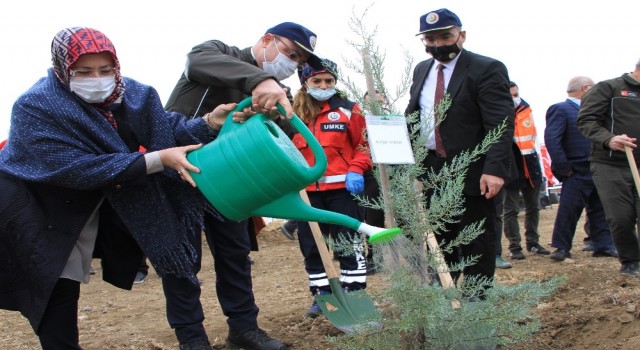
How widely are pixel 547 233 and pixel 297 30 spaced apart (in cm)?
815

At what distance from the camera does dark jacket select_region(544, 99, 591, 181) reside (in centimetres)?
739

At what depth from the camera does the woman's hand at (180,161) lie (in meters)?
2.66

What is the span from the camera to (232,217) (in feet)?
8.78

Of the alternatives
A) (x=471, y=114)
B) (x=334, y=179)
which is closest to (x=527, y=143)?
(x=334, y=179)

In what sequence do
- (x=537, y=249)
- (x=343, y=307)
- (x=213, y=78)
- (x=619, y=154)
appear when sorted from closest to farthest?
(x=213, y=78)
(x=343, y=307)
(x=619, y=154)
(x=537, y=249)

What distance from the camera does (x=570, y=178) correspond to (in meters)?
7.46

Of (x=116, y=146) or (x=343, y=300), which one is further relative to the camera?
(x=343, y=300)

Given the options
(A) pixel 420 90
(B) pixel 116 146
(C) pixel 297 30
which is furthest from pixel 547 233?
(B) pixel 116 146

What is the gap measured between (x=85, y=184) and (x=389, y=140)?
45.4 inches

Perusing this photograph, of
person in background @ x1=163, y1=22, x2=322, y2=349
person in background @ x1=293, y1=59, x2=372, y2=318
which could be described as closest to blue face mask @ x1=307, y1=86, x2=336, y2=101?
person in background @ x1=293, y1=59, x2=372, y2=318

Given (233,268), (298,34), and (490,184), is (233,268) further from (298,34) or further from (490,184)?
(490,184)

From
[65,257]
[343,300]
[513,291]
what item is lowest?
[343,300]

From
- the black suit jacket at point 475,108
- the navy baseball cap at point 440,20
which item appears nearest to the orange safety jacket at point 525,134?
the black suit jacket at point 475,108

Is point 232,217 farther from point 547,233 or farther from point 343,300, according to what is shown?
point 547,233
